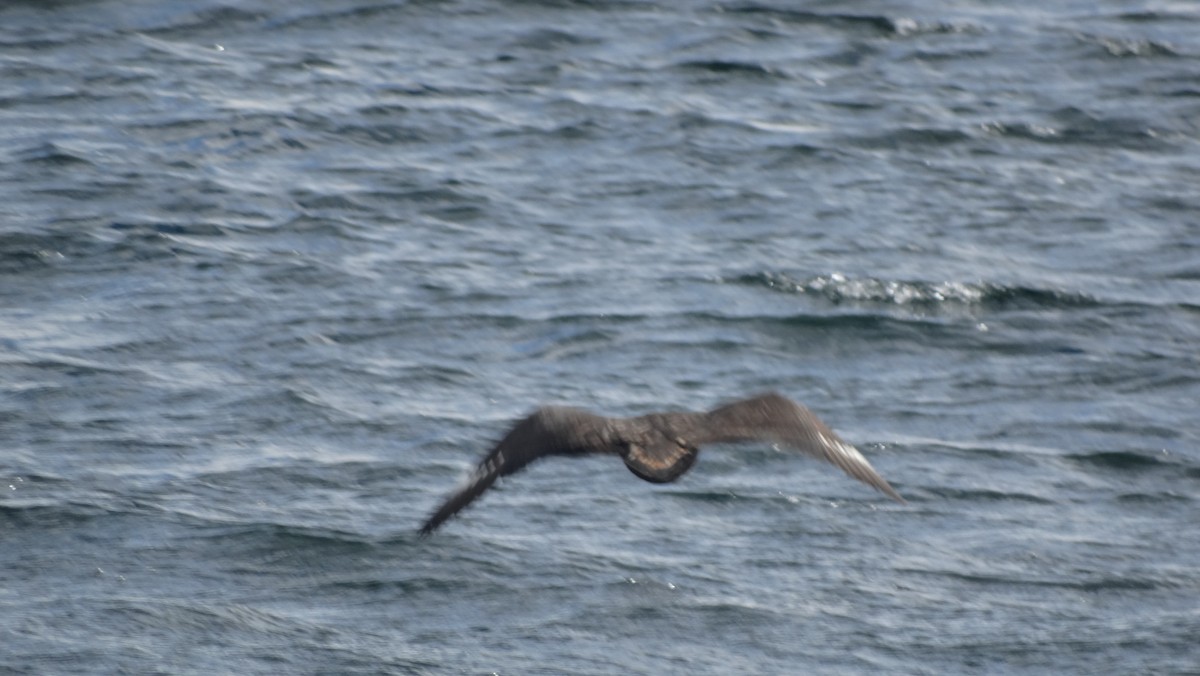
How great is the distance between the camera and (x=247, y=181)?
44.1 ft

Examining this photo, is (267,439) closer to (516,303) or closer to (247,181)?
(516,303)

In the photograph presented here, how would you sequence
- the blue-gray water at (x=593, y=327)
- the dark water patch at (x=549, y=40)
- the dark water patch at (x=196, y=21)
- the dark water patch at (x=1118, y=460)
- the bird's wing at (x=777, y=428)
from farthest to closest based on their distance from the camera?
the dark water patch at (x=549, y=40) → the dark water patch at (x=196, y=21) → the dark water patch at (x=1118, y=460) → the blue-gray water at (x=593, y=327) → the bird's wing at (x=777, y=428)

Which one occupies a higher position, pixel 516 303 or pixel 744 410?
pixel 744 410

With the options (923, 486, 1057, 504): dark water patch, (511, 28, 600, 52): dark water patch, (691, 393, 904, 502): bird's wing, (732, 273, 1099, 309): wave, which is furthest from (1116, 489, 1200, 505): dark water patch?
(511, 28, 600, 52): dark water patch

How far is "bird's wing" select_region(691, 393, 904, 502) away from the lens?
24.7 feet

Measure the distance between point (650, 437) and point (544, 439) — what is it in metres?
0.39

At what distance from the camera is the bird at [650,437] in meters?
7.38

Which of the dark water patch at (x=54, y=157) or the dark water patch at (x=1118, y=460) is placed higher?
the dark water patch at (x=54, y=157)

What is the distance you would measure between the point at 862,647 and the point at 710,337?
10.1ft

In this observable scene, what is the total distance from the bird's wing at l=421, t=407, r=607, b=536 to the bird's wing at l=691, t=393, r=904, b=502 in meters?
0.40

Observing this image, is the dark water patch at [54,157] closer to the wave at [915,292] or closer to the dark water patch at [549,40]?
the dark water patch at [549,40]

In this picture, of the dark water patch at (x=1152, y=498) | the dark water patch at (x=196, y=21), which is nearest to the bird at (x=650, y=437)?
the dark water patch at (x=1152, y=498)

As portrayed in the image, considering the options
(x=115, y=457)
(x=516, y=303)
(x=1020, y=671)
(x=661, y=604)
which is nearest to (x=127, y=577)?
(x=115, y=457)

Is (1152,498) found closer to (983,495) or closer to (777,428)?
(983,495)
